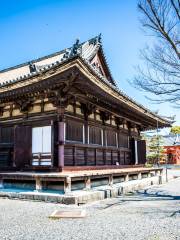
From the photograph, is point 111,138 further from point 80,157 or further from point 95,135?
point 80,157

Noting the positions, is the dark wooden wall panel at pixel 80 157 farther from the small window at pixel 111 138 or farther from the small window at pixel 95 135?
the small window at pixel 111 138

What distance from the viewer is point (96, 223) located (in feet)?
19.7

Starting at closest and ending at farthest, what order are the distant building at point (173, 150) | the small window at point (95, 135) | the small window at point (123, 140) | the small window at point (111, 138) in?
the small window at point (95, 135) → the small window at point (111, 138) → the small window at point (123, 140) → the distant building at point (173, 150)

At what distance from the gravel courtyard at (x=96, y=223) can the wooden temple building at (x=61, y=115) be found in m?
3.31

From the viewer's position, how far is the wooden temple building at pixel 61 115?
973 centimetres

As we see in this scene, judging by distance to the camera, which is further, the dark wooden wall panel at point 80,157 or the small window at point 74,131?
the dark wooden wall panel at point 80,157

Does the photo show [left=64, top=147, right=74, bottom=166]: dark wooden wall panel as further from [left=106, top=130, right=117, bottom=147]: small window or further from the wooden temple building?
[left=106, top=130, right=117, bottom=147]: small window

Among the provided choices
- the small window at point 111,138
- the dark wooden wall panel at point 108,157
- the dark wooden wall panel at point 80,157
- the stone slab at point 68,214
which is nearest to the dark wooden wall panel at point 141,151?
the small window at point 111,138

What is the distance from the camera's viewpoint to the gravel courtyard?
501cm

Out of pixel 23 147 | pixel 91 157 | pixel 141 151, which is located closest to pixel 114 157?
pixel 91 157

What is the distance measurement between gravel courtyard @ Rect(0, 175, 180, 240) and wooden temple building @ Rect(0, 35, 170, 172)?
10.9 ft

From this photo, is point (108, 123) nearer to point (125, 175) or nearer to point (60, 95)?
point (125, 175)

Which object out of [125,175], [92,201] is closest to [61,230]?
[92,201]

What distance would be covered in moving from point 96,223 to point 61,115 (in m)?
5.89
